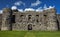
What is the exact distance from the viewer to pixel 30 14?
5778 centimetres

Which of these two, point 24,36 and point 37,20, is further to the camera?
point 37,20

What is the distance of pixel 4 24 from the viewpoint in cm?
5700

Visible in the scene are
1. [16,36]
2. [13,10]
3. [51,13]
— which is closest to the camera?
[16,36]

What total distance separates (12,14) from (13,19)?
1.24 meters

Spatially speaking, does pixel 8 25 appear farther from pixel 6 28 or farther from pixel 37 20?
pixel 37 20

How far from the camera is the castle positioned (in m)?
Answer: 56.3

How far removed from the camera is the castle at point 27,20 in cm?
5634

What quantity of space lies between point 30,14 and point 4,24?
669 cm

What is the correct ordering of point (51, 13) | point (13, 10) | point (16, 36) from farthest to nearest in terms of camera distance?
point (13, 10) < point (51, 13) < point (16, 36)

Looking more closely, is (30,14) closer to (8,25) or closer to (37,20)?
(37,20)

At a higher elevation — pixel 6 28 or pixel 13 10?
pixel 13 10

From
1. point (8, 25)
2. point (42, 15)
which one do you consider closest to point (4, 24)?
point (8, 25)

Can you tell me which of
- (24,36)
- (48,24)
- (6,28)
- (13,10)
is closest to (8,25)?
(6,28)

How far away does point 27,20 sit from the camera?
5803cm
